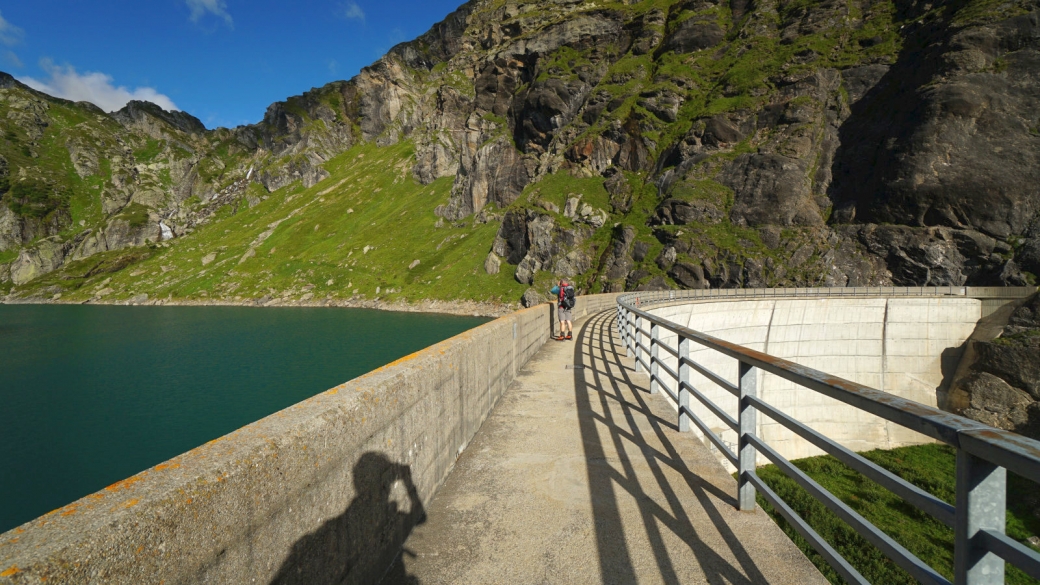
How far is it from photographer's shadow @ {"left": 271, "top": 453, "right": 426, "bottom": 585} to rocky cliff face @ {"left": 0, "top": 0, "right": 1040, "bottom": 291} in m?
67.6

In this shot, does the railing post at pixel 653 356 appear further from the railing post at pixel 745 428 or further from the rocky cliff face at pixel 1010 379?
the rocky cliff face at pixel 1010 379

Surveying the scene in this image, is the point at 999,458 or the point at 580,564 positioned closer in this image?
the point at 999,458

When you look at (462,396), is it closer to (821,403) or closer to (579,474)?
(579,474)

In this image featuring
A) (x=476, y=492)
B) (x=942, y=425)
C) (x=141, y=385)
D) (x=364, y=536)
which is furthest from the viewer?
(x=141, y=385)

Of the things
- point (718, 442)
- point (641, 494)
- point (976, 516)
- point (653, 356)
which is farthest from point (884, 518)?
point (976, 516)

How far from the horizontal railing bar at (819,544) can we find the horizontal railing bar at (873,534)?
23 centimetres

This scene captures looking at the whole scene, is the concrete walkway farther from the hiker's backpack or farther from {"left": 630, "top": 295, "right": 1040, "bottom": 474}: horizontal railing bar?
the hiker's backpack

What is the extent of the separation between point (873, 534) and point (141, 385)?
43932 mm

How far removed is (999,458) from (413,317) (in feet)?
266

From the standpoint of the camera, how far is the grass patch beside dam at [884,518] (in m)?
17.1

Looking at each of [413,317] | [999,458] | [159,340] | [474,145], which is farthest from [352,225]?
[999,458]

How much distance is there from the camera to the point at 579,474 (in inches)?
237

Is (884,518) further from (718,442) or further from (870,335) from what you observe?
(870,335)

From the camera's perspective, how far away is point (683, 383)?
22.9ft
